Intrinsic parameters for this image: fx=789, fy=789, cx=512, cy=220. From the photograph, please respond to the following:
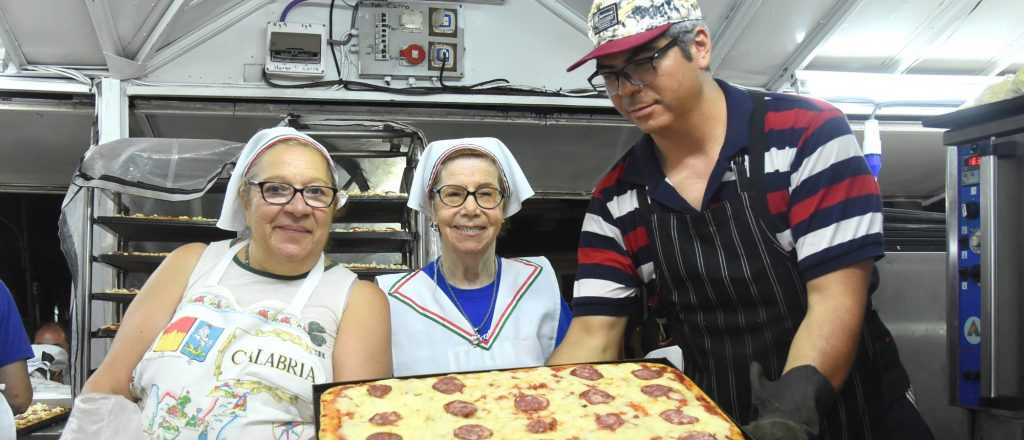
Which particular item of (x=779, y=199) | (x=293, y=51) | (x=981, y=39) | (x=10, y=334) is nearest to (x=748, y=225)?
(x=779, y=199)

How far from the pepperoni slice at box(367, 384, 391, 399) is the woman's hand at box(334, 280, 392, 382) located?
77 millimetres

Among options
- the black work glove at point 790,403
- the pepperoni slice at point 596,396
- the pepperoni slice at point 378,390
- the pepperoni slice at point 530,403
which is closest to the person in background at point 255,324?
the pepperoni slice at point 378,390

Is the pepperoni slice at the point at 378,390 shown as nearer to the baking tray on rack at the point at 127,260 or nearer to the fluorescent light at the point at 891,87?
the baking tray on rack at the point at 127,260

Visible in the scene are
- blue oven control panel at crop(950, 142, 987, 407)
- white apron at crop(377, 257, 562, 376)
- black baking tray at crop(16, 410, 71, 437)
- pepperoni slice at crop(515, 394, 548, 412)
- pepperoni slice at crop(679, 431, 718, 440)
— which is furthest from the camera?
black baking tray at crop(16, 410, 71, 437)

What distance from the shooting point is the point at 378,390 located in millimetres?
1498

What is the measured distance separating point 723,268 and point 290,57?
325 centimetres

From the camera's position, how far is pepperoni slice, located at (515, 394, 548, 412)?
4.82 feet

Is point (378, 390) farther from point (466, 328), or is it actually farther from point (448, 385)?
point (466, 328)

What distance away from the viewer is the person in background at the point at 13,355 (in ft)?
10.4

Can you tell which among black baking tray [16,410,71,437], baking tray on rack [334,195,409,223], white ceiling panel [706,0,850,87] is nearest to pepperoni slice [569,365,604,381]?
baking tray on rack [334,195,409,223]

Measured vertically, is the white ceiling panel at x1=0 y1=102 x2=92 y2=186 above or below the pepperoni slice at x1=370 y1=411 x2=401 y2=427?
above

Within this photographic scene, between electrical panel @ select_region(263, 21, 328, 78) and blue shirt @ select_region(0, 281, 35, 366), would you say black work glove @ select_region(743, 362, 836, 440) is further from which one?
electrical panel @ select_region(263, 21, 328, 78)

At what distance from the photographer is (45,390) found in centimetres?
428

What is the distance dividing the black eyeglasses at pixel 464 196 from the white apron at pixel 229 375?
57 cm
